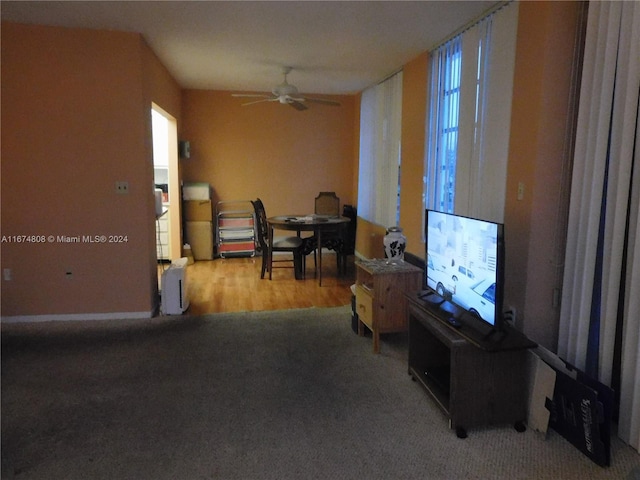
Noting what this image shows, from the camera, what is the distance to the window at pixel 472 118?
3152 mm

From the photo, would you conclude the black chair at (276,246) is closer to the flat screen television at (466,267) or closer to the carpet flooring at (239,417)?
the carpet flooring at (239,417)

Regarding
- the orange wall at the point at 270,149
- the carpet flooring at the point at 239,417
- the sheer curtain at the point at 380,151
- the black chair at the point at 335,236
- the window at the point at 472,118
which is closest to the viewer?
the carpet flooring at the point at 239,417

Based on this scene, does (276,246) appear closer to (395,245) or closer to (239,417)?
(395,245)

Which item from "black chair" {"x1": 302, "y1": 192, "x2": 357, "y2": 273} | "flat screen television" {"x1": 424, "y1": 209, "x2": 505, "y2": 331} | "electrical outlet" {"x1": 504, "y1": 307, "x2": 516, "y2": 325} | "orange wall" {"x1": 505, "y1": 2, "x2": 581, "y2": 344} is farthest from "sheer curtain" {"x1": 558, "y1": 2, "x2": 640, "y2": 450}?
"black chair" {"x1": 302, "y1": 192, "x2": 357, "y2": 273}

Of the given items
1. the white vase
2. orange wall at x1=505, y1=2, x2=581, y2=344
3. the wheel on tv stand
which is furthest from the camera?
the white vase

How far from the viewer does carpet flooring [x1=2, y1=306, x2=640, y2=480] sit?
6.88 feet

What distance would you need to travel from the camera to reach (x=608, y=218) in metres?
2.36

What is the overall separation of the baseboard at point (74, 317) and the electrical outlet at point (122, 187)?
1077 mm

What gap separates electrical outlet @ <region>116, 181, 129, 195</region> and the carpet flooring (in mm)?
1209

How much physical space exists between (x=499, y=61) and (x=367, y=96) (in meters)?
3.51

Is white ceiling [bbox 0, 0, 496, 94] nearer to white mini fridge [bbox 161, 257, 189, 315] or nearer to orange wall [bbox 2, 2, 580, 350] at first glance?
orange wall [bbox 2, 2, 580, 350]

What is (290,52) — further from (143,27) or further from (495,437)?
(495,437)

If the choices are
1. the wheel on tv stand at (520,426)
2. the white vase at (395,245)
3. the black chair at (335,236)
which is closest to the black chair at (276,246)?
the black chair at (335,236)

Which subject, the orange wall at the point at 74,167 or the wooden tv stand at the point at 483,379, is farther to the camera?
the orange wall at the point at 74,167
